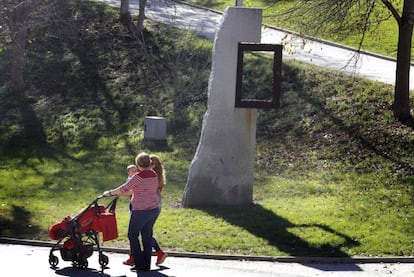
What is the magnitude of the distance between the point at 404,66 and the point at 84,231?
1001cm

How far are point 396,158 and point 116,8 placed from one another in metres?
15.6

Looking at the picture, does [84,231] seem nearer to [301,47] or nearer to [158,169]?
[158,169]

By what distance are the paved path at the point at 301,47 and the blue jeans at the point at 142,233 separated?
9.41 meters

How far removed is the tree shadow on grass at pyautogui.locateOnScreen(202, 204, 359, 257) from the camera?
1242 centimetres

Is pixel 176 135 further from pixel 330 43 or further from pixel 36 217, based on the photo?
pixel 330 43

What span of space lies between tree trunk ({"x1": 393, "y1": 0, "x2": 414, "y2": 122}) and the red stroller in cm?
960

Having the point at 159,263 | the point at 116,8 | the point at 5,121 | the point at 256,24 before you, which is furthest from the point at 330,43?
the point at 159,263

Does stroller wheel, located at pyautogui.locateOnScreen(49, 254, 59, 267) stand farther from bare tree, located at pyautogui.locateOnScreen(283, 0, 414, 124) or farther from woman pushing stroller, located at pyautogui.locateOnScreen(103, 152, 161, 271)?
bare tree, located at pyautogui.locateOnScreen(283, 0, 414, 124)

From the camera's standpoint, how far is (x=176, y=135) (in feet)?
69.8

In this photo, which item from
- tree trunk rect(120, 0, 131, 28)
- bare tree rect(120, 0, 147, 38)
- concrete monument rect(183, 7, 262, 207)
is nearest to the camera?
concrete monument rect(183, 7, 262, 207)

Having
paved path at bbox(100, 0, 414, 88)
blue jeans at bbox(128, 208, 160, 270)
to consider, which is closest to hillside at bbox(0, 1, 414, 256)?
paved path at bbox(100, 0, 414, 88)

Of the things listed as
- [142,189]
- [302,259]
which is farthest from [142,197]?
[302,259]

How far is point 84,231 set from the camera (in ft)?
36.2

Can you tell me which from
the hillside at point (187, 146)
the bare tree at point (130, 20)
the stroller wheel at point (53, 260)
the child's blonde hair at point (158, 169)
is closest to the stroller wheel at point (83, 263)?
the stroller wheel at point (53, 260)
